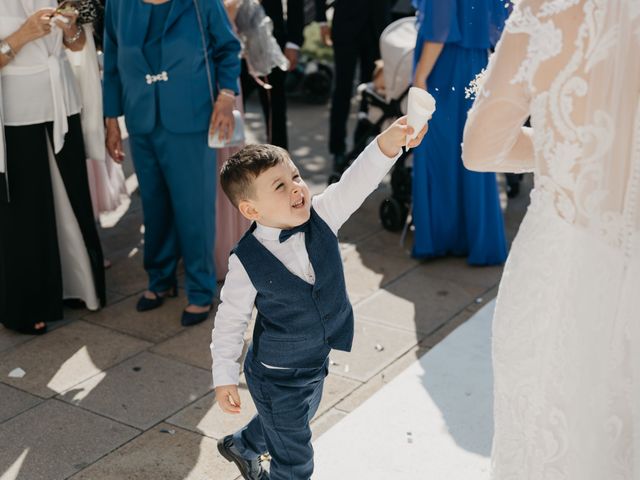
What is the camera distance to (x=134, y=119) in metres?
4.93

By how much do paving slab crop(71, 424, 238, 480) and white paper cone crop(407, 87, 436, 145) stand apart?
5.55ft

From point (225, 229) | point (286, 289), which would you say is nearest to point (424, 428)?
point (286, 289)

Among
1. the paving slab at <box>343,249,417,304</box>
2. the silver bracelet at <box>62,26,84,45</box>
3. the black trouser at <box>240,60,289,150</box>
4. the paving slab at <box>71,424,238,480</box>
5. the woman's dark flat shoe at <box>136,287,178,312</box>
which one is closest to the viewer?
the paving slab at <box>71,424,238,480</box>

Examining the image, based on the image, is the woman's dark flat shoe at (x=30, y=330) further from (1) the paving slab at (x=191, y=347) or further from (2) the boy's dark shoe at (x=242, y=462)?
(2) the boy's dark shoe at (x=242, y=462)

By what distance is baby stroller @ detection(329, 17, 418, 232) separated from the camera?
20.6 feet

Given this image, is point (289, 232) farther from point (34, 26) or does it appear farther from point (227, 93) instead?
point (34, 26)

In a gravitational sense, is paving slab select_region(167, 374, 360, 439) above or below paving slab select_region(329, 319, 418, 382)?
above

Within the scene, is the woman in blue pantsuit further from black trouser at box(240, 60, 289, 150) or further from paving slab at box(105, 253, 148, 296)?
black trouser at box(240, 60, 289, 150)

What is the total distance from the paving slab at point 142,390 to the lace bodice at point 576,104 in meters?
2.37

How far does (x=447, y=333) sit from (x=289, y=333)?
2.20 m

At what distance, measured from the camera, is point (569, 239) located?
2334 mm

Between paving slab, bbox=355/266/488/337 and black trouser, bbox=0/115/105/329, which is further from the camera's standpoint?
paving slab, bbox=355/266/488/337

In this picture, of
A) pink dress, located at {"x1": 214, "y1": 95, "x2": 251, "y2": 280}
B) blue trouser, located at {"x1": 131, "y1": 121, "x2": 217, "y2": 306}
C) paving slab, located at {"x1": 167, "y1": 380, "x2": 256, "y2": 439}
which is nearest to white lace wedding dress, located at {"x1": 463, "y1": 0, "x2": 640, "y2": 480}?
paving slab, located at {"x1": 167, "y1": 380, "x2": 256, "y2": 439}

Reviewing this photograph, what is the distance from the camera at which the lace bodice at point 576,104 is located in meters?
2.16
